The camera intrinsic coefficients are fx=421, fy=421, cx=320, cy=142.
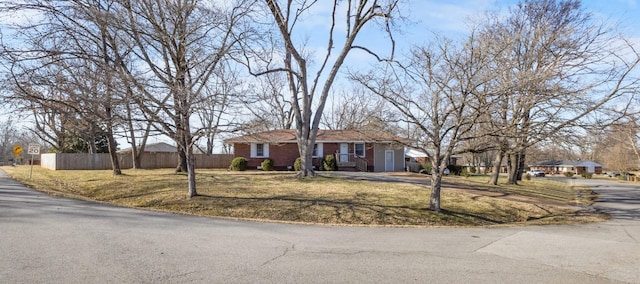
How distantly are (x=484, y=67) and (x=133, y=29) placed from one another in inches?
414

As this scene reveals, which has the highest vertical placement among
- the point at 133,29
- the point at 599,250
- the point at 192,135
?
the point at 133,29

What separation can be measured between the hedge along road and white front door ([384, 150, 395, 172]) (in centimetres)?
2106

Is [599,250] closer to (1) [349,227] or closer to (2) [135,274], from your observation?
(1) [349,227]

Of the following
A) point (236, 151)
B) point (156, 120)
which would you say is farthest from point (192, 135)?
point (236, 151)

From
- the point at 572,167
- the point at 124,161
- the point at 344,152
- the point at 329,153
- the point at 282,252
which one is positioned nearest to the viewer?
the point at 282,252

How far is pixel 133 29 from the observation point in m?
12.8

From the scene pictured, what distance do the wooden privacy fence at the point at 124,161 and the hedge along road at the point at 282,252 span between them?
2561 centimetres

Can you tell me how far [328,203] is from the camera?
13258mm

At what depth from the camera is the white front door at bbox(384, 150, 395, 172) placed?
104 feet

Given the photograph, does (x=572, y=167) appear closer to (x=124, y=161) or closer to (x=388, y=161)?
(x=388, y=161)

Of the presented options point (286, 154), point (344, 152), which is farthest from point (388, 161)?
point (286, 154)

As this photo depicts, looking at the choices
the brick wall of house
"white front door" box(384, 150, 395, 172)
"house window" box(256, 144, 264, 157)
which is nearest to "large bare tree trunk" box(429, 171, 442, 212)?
the brick wall of house

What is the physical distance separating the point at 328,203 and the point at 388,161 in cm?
1934

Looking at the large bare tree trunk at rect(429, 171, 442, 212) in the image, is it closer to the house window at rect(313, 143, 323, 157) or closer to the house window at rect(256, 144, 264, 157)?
the house window at rect(313, 143, 323, 157)
